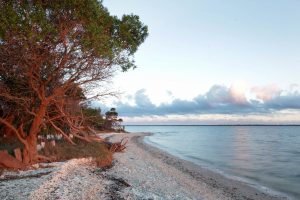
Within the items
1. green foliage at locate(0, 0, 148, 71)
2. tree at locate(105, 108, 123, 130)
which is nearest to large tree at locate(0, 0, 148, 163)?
green foliage at locate(0, 0, 148, 71)

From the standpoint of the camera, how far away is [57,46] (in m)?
16.8

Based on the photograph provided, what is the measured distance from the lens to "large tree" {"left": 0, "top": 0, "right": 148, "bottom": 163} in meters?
14.2

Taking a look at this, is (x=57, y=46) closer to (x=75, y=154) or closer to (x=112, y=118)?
(x=75, y=154)

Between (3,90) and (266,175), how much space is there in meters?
23.1

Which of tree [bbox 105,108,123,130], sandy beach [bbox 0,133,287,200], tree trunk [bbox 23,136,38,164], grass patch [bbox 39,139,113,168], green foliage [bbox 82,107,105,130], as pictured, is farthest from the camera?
tree [bbox 105,108,123,130]

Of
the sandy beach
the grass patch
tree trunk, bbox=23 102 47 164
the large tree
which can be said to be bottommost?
the sandy beach

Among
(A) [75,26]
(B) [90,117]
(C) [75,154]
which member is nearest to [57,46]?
(A) [75,26]

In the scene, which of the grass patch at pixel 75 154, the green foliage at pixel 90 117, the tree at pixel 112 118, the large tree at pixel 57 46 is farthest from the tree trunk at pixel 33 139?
the tree at pixel 112 118

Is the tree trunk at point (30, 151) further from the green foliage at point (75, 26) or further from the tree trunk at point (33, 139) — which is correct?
the green foliage at point (75, 26)

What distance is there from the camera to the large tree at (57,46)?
1423cm

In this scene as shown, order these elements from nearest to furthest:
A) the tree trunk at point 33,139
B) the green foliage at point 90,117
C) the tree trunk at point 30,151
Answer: the tree trunk at point 33,139, the tree trunk at point 30,151, the green foliage at point 90,117

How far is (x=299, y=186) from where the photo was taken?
968 inches

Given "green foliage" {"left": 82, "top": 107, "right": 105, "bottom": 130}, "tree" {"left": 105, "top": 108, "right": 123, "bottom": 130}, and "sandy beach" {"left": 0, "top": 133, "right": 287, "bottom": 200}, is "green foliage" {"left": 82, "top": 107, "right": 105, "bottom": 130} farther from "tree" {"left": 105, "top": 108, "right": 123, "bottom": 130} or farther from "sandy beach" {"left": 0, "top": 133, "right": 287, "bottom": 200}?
"tree" {"left": 105, "top": 108, "right": 123, "bottom": 130}

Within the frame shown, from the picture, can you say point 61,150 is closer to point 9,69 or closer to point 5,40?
point 9,69
